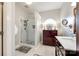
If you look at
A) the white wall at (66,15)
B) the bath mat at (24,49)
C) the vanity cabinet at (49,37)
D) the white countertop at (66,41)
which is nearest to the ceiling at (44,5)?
the white wall at (66,15)

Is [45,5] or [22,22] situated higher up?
[45,5]

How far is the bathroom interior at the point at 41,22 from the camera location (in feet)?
4.63

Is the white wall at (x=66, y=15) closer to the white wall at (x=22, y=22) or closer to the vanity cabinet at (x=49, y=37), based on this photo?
the vanity cabinet at (x=49, y=37)

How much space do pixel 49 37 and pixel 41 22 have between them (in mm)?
258

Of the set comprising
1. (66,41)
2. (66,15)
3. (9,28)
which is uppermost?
(66,15)

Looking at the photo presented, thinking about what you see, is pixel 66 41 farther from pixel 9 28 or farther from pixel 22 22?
pixel 9 28

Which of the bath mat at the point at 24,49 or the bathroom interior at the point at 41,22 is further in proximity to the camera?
the bath mat at the point at 24,49

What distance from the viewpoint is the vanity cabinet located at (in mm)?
1479

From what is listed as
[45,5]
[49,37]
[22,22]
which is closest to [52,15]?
[45,5]

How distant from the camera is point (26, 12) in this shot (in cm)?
157

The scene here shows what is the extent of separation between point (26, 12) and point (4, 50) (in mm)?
632

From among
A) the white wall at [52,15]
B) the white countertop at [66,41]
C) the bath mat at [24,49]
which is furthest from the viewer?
the bath mat at [24,49]

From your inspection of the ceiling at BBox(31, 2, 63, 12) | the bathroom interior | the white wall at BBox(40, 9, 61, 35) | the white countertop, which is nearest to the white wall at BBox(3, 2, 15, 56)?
the bathroom interior

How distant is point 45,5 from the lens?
142 centimetres
